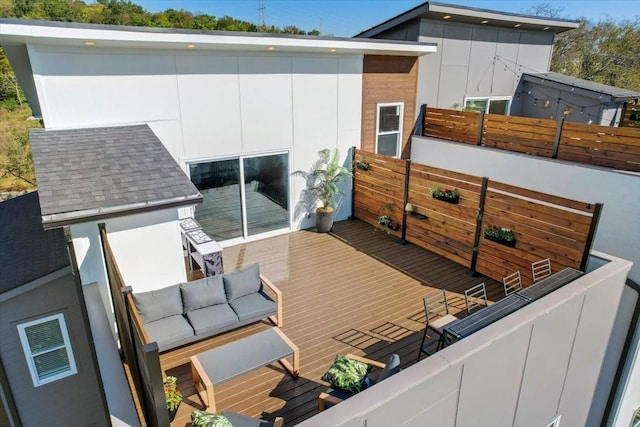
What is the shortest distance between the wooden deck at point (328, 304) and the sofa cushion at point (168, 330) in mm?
366

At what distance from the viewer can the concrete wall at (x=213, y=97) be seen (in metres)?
6.08

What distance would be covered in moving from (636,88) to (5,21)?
2732 centimetres

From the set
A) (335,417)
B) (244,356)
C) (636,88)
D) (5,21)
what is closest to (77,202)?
(244,356)

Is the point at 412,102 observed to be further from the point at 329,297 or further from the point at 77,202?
the point at 77,202

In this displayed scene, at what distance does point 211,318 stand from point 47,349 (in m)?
2.18

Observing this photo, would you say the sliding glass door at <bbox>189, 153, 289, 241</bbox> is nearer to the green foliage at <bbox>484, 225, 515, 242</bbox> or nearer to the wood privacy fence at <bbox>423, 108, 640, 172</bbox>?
the green foliage at <bbox>484, 225, 515, 242</bbox>

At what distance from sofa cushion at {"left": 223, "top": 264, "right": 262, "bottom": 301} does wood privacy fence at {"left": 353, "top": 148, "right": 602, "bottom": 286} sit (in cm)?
387

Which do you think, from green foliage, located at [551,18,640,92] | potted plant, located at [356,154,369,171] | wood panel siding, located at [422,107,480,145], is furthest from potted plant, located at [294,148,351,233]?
green foliage, located at [551,18,640,92]

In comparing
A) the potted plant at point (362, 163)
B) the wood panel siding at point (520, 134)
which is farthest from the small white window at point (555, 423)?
the potted plant at point (362, 163)

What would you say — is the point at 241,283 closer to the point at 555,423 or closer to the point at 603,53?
the point at 555,423

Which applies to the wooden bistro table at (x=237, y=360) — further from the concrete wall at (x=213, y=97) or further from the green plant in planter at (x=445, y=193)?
the green plant in planter at (x=445, y=193)

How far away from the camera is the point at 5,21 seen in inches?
193

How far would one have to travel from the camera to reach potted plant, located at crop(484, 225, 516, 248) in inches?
252

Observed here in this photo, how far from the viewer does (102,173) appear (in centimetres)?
481
